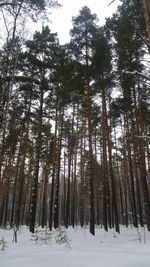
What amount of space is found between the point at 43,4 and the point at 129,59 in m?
5.77

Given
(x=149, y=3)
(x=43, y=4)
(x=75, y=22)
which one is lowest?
(x=149, y=3)

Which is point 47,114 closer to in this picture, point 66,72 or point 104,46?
point 66,72

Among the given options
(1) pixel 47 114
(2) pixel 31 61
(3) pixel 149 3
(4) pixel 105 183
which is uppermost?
(2) pixel 31 61

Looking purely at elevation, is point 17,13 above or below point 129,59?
below

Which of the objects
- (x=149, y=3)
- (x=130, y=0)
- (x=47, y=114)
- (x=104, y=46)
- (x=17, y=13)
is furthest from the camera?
(x=47, y=114)

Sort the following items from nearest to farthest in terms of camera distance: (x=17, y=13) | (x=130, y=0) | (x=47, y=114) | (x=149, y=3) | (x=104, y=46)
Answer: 1. (x=149, y=3)
2. (x=17, y=13)
3. (x=130, y=0)
4. (x=104, y=46)
5. (x=47, y=114)

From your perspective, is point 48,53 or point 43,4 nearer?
point 43,4

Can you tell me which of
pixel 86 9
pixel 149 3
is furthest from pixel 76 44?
pixel 149 3

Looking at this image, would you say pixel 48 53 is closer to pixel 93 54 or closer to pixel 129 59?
pixel 93 54

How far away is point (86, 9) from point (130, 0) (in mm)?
4906

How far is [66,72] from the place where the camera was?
53.0 ft

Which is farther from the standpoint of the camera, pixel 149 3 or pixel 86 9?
pixel 86 9

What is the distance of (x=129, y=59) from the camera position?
13.5 metres

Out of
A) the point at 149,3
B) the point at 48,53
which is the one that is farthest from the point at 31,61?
the point at 149,3
